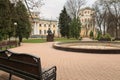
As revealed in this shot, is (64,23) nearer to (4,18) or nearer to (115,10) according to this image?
(115,10)

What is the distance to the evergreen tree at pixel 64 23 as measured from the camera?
54.8m

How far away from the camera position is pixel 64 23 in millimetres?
55062

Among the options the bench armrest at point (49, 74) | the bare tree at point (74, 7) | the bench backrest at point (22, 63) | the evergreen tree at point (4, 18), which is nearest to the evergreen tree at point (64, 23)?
the bare tree at point (74, 7)

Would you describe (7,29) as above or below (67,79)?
above

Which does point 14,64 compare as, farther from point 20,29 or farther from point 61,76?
point 20,29

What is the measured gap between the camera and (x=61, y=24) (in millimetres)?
55594

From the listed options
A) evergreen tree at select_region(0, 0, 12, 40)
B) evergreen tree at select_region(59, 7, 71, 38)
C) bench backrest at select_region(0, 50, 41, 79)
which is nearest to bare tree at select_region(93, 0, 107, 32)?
evergreen tree at select_region(59, 7, 71, 38)

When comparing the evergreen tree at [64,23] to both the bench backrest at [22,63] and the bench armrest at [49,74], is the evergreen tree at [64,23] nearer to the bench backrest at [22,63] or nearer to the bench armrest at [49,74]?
the bench backrest at [22,63]

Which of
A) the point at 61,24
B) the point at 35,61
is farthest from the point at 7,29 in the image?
the point at 61,24

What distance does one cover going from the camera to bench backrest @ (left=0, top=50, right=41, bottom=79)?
404 centimetres

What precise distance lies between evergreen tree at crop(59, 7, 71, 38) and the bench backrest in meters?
49.4

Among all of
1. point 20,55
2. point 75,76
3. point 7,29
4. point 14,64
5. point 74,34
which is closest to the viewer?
point 20,55

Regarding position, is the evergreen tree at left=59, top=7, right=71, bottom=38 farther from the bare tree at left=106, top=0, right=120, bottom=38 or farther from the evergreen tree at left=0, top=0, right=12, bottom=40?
the evergreen tree at left=0, top=0, right=12, bottom=40

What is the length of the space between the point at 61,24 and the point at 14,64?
51025 millimetres
